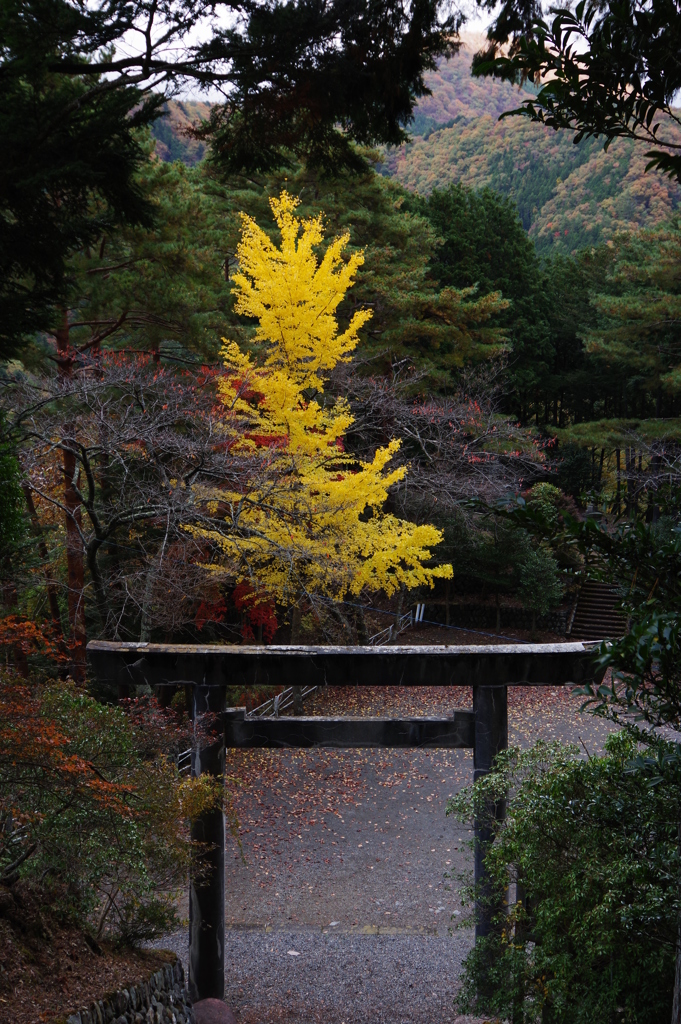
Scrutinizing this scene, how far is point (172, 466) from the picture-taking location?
14.4 m

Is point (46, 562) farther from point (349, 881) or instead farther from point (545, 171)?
point (545, 171)

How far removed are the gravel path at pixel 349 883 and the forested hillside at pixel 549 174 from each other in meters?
24.9

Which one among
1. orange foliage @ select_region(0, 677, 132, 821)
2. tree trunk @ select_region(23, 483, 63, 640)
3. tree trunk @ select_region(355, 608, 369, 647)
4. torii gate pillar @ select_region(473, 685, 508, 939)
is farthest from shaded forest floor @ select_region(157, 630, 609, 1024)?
tree trunk @ select_region(23, 483, 63, 640)

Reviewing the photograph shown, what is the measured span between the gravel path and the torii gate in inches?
27.2

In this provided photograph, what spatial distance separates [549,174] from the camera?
119ft

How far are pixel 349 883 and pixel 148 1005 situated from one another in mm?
5506

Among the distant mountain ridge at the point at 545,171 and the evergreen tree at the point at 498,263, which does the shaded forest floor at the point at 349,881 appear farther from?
the distant mountain ridge at the point at 545,171

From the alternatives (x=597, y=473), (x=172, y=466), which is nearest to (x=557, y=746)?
(x=172, y=466)

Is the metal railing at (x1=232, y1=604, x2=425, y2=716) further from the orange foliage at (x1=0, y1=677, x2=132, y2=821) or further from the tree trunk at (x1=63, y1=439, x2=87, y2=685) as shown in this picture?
the orange foliage at (x1=0, y1=677, x2=132, y2=821)

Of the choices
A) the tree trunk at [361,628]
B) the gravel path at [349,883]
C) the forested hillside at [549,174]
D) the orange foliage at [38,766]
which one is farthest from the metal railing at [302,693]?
the forested hillside at [549,174]

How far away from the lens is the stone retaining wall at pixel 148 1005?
198 inches

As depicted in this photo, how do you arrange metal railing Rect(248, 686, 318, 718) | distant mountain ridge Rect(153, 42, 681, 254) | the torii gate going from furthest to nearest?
1. distant mountain ridge Rect(153, 42, 681, 254)
2. metal railing Rect(248, 686, 318, 718)
3. the torii gate

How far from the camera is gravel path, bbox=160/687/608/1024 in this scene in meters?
8.56

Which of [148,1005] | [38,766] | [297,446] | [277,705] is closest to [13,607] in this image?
[297,446]
